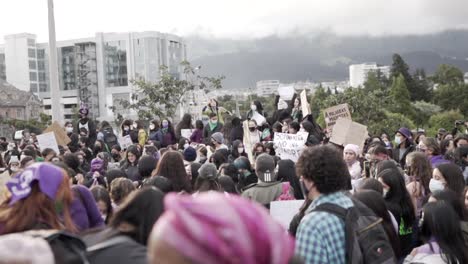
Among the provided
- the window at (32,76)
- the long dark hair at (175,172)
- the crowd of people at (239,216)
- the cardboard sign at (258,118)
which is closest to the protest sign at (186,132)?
the cardboard sign at (258,118)

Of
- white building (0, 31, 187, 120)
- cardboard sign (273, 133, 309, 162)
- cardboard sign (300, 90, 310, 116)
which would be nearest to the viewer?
cardboard sign (273, 133, 309, 162)

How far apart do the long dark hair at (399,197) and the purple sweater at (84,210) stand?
252 centimetres

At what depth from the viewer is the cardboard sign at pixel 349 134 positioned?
33.9 feet

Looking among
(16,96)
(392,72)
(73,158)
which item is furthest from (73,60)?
(73,158)

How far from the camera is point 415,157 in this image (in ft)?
21.6

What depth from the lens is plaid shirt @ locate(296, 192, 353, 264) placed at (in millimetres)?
3535

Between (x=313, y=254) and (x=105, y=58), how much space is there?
125 meters

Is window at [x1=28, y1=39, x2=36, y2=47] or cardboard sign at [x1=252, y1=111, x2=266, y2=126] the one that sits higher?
window at [x1=28, y1=39, x2=36, y2=47]

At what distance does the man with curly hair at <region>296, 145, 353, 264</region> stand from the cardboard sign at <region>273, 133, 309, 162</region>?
617 centimetres

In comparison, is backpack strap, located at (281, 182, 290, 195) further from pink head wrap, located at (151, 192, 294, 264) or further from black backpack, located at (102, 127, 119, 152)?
black backpack, located at (102, 127, 119, 152)

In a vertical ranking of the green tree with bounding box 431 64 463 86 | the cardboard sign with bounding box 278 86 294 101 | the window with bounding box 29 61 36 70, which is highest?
the window with bounding box 29 61 36 70

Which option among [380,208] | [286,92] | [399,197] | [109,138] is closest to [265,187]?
[399,197]

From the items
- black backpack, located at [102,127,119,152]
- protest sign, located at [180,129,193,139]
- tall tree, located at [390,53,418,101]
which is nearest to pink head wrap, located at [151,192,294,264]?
black backpack, located at [102,127,119,152]

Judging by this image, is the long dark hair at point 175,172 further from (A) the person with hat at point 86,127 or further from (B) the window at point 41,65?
(B) the window at point 41,65
